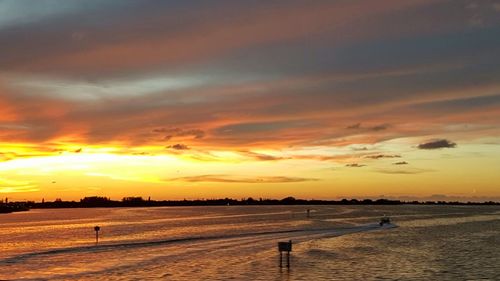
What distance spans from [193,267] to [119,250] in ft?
77.4

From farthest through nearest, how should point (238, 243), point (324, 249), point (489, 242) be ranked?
point (489, 242) → point (238, 243) → point (324, 249)

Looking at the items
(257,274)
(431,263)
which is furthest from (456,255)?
(257,274)

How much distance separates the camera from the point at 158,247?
79250 millimetres

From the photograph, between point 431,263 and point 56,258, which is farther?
point 56,258

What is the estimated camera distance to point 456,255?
228ft

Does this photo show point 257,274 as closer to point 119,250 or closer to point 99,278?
point 99,278

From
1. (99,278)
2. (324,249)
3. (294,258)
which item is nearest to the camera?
(99,278)

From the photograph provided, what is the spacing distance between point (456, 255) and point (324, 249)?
54.5ft

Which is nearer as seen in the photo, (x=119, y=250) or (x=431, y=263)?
(x=431, y=263)

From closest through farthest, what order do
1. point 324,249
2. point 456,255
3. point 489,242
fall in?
point 456,255 < point 324,249 < point 489,242

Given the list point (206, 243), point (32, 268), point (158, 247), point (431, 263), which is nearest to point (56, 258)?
point (32, 268)

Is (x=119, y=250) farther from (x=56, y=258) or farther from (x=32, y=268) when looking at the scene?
(x=32, y=268)

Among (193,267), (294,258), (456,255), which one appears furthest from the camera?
(456,255)

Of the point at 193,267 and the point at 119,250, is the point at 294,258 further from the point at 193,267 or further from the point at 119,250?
the point at 119,250
